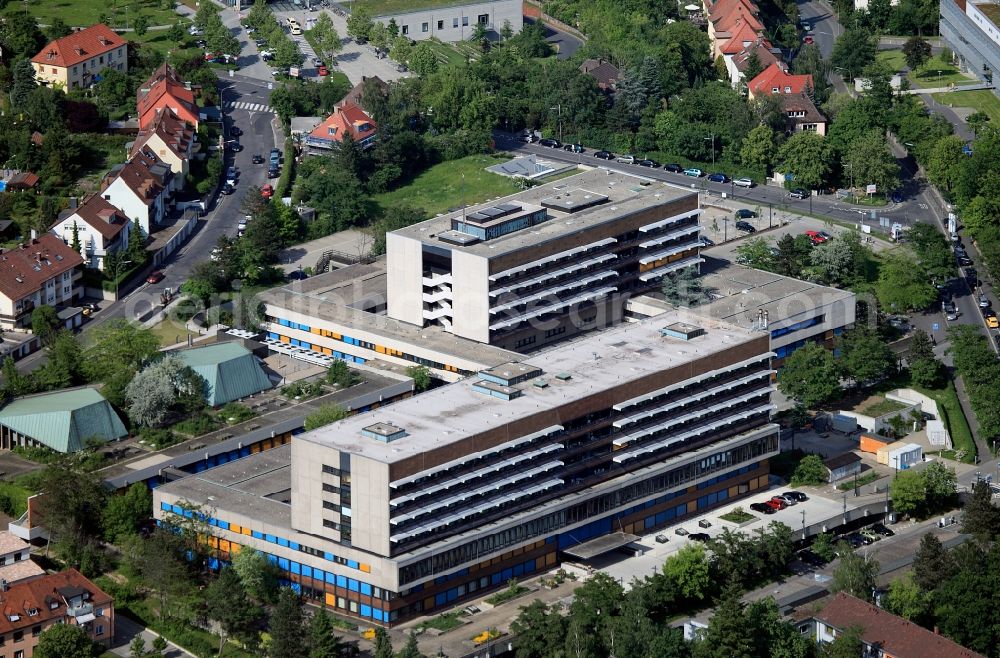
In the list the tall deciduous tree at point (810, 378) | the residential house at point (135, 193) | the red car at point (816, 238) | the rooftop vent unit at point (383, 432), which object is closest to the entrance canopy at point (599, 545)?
the rooftop vent unit at point (383, 432)

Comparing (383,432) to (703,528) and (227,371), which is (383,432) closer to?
(703,528)

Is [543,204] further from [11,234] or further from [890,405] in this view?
[11,234]

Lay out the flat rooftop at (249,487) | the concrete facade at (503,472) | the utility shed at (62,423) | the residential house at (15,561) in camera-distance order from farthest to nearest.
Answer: the utility shed at (62,423), the flat rooftop at (249,487), the residential house at (15,561), the concrete facade at (503,472)

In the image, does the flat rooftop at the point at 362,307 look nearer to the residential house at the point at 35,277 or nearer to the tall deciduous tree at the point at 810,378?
the residential house at the point at 35,277

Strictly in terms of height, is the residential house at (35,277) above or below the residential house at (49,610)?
above

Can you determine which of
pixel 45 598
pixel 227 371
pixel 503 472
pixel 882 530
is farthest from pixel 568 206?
pixel 45 598

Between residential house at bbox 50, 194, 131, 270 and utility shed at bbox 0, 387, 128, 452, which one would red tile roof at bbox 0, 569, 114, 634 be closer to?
utility shed at bbox 0, 387, 128, 452

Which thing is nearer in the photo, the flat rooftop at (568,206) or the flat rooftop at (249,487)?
the flat rooftop at (249,487)
